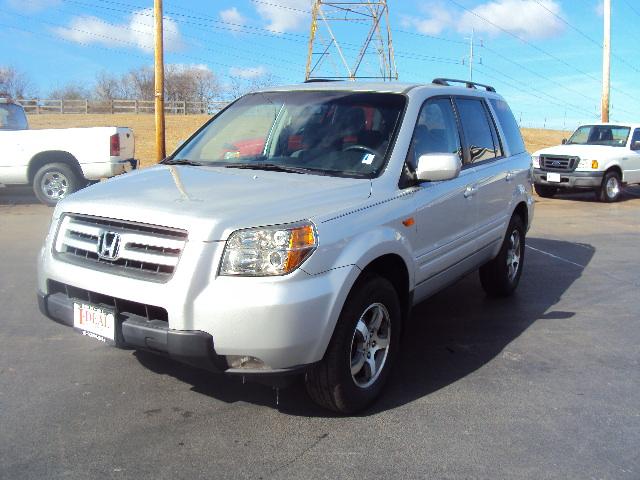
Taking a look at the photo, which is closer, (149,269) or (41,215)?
(149,269)

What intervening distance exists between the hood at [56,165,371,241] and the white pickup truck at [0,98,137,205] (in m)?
8.16

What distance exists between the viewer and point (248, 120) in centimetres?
489

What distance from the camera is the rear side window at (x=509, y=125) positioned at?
19.8 feet

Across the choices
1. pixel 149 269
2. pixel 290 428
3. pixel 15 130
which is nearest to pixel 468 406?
pixel 290 428

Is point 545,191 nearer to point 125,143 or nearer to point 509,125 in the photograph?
point 125,143

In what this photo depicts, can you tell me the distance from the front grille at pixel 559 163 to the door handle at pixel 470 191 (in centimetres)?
1117

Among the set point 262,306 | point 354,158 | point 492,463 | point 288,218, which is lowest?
point 492,463

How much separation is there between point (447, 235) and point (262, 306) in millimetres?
1974

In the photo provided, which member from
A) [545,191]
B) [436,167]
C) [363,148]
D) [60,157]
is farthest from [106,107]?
[436,167]

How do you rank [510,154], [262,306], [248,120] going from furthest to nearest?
[510,154], [248,120], [262,306]

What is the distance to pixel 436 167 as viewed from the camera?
3900 mm

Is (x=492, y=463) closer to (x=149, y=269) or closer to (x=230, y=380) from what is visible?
(x=230, y=380)

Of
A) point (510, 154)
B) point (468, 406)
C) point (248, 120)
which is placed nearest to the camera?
point (468, 406)

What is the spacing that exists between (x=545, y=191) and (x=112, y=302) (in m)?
14.8
